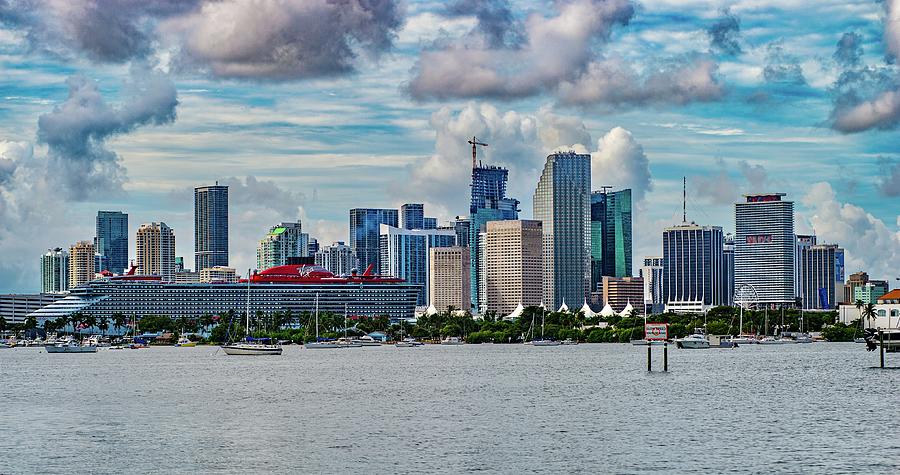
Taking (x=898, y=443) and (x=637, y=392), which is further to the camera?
(x=637, y=392)

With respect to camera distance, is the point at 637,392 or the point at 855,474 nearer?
the point at 855,474

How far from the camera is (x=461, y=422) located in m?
91.1

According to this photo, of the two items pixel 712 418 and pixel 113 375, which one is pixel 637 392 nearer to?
pixel 712 418

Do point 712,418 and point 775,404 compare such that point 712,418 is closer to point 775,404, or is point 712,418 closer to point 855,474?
point 775,404

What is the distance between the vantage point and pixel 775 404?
103438 millimetres

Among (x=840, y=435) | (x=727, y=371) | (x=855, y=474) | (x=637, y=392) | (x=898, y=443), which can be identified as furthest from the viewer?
(x=727, y=371)

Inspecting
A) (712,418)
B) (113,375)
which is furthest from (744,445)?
(113,375)

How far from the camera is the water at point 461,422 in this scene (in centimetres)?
6994

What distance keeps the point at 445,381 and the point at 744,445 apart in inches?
2695

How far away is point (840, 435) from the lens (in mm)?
80125

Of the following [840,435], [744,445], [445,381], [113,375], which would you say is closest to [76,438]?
[744,445]

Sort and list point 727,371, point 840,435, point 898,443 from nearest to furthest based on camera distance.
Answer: point 898,443 → point 840,435 → point 727,371

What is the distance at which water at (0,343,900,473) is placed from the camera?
229ft

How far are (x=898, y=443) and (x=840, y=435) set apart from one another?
17.6 feet
